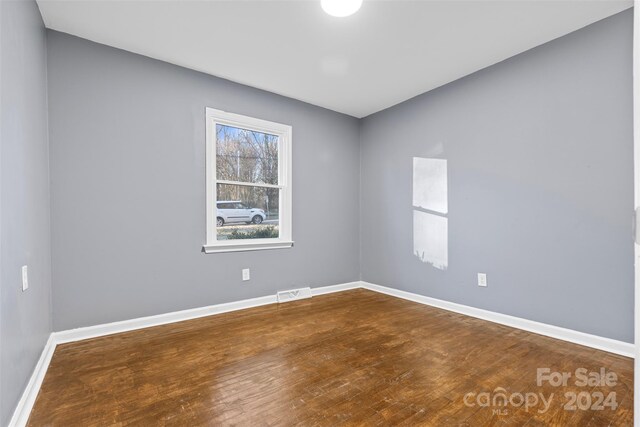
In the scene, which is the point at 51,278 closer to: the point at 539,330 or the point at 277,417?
the point at 277,417

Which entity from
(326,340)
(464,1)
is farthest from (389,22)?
(326,340)

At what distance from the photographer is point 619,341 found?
2.21 metres

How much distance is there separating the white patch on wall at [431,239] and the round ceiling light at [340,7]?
2.20 metres

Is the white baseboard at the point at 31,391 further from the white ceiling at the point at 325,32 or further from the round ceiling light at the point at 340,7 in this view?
the round ceiling light at the point at 340,7

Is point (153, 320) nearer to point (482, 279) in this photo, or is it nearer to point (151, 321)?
point (151, 321)

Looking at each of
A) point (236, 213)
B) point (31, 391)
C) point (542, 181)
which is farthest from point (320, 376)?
point (542, 181)

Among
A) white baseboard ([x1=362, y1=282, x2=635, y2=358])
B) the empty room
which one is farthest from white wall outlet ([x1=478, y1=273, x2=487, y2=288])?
white baseboard ([x1=362, y1=282, x2=635, y2=358])

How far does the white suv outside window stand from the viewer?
10.8 ft

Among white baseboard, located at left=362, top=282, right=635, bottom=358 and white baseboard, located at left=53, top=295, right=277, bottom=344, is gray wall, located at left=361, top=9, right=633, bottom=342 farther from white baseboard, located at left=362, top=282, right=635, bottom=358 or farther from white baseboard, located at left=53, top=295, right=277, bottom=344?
white baseboard, located at left=53, top=295, right=277, bottom=344

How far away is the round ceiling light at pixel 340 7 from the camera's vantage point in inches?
81.5

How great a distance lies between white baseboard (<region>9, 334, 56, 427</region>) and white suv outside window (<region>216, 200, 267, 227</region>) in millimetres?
1632

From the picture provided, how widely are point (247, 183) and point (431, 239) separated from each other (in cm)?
215

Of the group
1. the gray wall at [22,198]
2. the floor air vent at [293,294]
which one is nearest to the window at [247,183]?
the floor air vent at [293,294]

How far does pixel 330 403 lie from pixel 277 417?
286 millimetres
